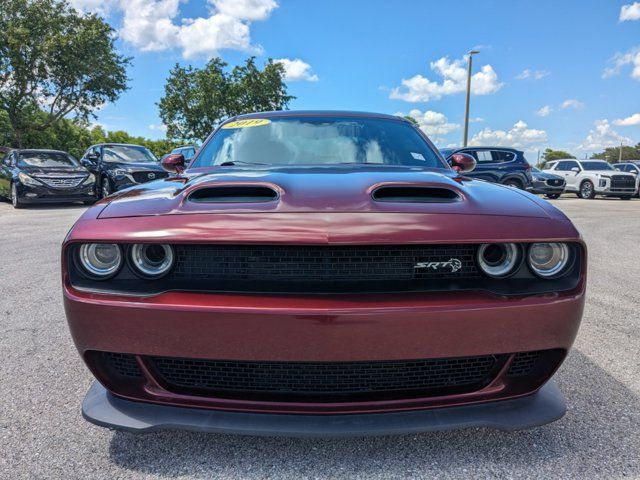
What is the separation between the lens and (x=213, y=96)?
1256 inches

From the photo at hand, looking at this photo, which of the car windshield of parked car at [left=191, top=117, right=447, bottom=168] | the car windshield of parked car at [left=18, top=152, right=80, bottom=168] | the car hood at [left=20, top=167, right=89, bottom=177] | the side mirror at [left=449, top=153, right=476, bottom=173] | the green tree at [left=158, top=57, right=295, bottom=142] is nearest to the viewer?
the car windshield of parked car at [left=191, top=117, right=447, bottom=168]

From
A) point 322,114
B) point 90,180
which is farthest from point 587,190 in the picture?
point 322,114

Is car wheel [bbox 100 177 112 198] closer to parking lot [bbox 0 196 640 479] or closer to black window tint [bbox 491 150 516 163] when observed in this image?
parking lot [bbox 0 196 640 479]

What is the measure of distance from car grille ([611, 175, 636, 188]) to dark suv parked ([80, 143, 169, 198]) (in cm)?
1734

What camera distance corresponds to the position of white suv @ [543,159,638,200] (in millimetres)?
19062

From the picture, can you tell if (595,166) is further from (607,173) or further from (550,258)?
(550,258)

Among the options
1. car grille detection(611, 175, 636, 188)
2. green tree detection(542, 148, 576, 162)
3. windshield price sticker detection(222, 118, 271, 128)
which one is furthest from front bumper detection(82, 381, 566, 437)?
green tree detection(542, 148, 576, 162)

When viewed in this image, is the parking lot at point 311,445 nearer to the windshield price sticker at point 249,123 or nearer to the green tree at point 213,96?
the windshield price sticker at point 249,123

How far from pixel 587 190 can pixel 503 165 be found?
815cm

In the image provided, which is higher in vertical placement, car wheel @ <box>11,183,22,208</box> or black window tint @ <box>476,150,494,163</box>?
black window tint @ <box>476,150,494,163</box>

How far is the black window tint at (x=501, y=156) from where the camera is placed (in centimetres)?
1437

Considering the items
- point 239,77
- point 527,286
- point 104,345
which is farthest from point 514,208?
point 239,77

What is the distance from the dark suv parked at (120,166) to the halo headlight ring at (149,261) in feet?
35.8

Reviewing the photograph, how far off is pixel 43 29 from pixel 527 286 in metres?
23.1
